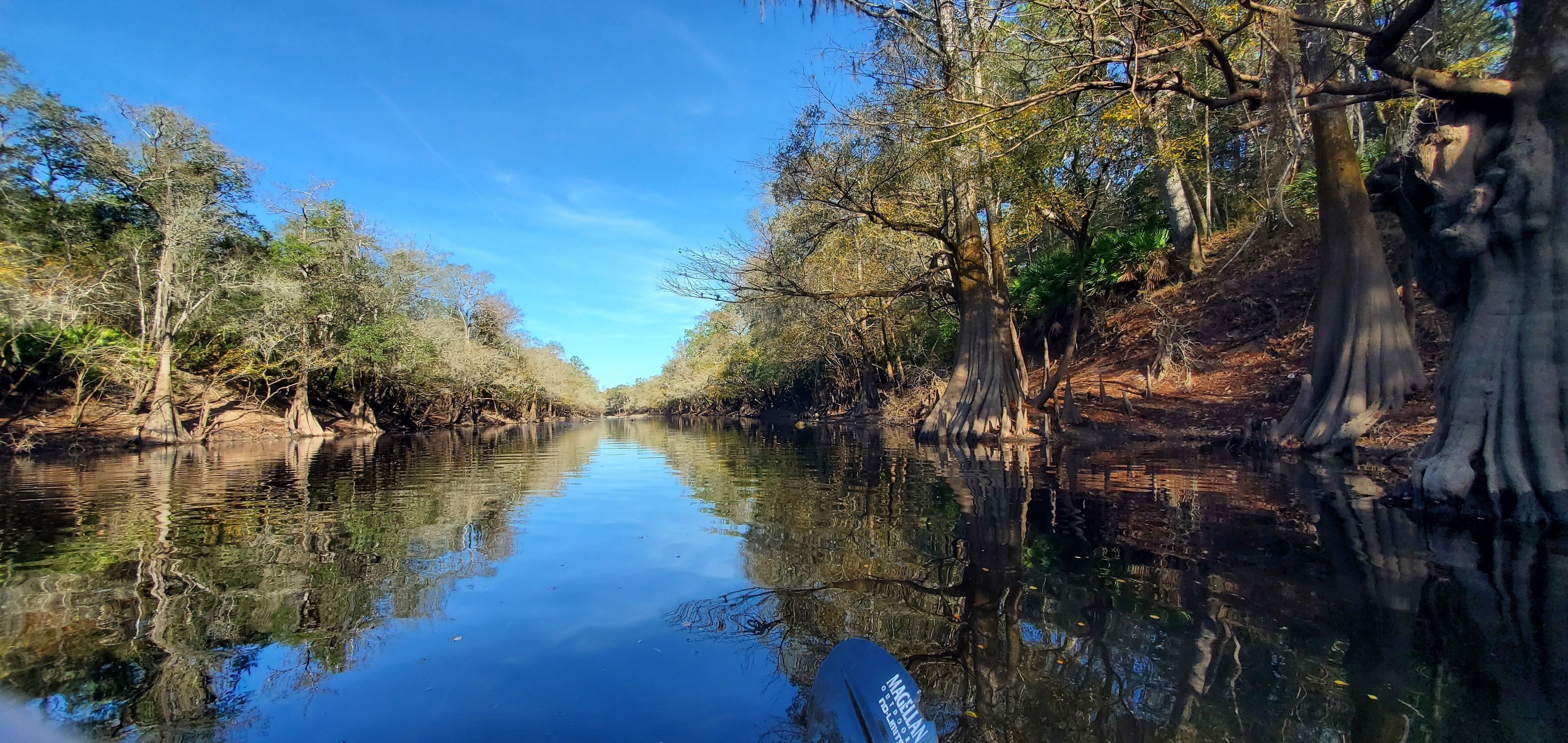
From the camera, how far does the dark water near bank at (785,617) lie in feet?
9.20

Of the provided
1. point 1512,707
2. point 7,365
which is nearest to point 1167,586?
point 1512,707

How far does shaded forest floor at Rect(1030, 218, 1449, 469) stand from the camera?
39.2 ft

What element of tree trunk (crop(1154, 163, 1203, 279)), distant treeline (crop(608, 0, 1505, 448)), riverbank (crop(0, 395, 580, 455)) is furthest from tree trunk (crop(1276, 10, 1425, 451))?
riverbank (crop(0, 395, 580, 455))

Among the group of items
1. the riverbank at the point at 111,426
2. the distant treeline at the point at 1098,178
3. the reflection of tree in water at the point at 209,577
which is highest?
the distant treeline at the point at 1098,178

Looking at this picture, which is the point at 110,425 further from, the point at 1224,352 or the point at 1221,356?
the point at 1224,352

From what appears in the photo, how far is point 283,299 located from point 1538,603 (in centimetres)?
3090

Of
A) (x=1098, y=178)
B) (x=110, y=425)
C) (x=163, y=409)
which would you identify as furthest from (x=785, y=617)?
(x=110, y=425)

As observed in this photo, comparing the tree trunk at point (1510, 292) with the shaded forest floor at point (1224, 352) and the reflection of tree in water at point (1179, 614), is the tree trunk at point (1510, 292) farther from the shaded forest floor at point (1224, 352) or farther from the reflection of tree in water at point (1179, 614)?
the shaded forest floor at point (1224, 352)

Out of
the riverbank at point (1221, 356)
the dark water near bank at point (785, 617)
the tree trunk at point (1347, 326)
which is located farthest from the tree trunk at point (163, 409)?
the tree trunk at point (1347, 326)

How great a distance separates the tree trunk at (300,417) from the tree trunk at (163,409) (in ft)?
22.5

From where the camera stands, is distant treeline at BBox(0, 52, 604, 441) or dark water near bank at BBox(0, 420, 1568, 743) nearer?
dark water near bank at BBox(0, 420, 1568, 743)

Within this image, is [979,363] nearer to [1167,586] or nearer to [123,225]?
[1167,586]

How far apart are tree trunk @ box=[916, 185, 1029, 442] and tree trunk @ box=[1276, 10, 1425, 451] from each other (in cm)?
614

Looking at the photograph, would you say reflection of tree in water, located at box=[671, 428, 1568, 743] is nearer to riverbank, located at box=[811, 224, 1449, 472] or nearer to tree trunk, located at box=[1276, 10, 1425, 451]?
tree trunk, located at box=[1276, 10, 1425, 451]
